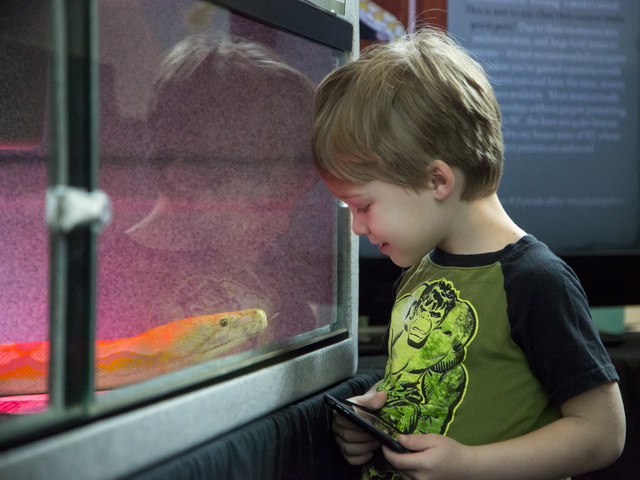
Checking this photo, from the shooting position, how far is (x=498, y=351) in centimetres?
86

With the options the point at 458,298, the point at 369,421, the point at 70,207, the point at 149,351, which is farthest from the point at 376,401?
the point at 70,207

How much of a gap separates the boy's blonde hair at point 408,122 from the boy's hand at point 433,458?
31 centimetres

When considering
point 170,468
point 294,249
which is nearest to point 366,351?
point 294,249

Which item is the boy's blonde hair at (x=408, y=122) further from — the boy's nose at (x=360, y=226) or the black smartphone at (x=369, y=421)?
the black smartphone at (x=369, y=421)

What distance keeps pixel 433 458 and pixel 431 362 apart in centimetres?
13

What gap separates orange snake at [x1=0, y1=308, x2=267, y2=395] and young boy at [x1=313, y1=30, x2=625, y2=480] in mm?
194

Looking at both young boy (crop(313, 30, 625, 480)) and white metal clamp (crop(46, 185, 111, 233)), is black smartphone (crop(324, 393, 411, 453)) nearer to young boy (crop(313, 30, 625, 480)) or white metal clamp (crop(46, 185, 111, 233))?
young boy (crop(313, 30, 625, 480))

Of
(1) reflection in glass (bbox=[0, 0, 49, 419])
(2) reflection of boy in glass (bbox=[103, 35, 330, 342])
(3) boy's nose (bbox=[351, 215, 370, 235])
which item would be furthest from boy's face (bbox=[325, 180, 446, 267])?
(1) reflection in glass (bbox=[0, 0, 49, 419])

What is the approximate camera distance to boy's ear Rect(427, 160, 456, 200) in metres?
0.89

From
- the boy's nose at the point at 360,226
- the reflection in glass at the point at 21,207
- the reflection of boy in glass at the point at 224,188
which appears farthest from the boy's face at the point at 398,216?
the reflection in glass at the point at 21,207

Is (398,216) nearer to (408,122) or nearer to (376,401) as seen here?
(408,122)

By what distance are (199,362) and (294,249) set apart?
0.28 m

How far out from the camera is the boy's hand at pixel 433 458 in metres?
0.81

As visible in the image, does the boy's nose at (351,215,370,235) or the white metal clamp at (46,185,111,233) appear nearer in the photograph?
the white metal clamp at (46,185,111,233)
